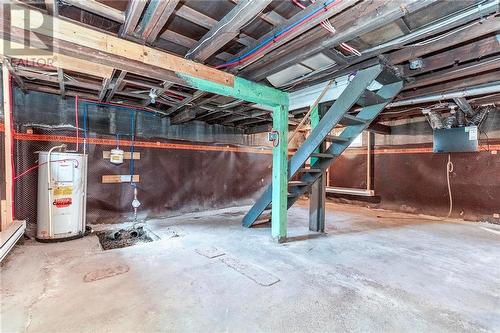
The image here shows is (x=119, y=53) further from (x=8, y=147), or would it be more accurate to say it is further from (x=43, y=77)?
(x=8, y=147)

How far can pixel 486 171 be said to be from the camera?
468 centimetres

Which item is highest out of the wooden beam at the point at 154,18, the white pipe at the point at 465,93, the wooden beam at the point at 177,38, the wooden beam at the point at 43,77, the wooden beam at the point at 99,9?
the wooden beam at the point at 177,38

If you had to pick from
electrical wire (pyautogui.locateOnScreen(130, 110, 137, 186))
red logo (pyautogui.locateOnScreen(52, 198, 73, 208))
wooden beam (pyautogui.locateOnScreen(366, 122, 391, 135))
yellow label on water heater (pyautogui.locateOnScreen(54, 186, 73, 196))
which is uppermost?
wooden beam (pyautogui.locateOnScreen(366, 122, 391, 135))

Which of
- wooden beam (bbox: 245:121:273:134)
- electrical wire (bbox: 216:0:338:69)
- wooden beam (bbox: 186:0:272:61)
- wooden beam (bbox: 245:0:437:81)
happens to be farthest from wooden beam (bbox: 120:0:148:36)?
wooden beam (bbox: 245:121:273:134)

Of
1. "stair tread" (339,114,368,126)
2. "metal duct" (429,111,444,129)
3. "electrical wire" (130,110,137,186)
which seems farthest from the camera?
"metal duct" (429,111,444,129)

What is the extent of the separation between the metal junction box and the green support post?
3.80 m

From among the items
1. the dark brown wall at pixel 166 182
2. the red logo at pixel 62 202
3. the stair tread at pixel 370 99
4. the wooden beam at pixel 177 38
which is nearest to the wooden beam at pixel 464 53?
the stair tread at pixel 370 99

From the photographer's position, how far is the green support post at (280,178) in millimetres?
3283

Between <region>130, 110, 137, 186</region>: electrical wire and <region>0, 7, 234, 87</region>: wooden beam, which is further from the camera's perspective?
<region>130, 110, 137, 186</region>: electrical wire

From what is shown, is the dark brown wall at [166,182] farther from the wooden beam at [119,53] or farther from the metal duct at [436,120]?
the metal duct at [436,120]

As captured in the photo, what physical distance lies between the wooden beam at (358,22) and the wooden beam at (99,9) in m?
1.34

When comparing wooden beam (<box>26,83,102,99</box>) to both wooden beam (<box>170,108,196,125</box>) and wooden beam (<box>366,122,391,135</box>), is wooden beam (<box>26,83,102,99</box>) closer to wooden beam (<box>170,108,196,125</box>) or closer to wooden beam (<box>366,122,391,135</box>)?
wooden beam (<box>170,108,196,125</box>)

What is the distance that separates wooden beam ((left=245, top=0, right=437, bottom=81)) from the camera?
5.44 feet

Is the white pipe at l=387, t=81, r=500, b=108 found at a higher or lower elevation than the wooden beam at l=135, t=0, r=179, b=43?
lower
